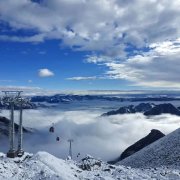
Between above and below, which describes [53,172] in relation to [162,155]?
above

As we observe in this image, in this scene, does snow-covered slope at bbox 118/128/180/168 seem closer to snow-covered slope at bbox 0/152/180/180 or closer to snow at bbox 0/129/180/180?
snow at bbox 0/129/180/180

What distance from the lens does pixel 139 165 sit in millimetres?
70688

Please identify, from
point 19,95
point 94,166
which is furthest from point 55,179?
point 19,95

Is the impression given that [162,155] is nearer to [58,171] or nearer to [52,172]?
[58,171]

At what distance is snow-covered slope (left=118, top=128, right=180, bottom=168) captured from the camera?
66.8 m

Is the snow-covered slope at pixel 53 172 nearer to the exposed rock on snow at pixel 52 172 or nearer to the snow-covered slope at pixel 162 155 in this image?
the exposed rock on snow at pixel 52 172

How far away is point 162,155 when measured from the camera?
71.4 meters

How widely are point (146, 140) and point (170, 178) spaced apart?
119122 millimetres

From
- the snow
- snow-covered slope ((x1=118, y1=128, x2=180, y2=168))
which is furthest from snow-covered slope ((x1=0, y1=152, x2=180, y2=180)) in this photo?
snow-covered slope ((x1=118, y1=128, x2=180, y2=168))

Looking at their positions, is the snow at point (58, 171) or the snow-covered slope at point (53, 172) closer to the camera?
the snow-covered slope at point (53, 172)

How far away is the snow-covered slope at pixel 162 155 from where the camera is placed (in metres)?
66.8

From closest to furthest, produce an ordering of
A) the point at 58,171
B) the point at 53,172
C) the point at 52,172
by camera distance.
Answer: the point at 52,172
the point at 53,172
the point at 58,171

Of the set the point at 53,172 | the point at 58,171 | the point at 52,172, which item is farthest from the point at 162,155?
the point at 52,172

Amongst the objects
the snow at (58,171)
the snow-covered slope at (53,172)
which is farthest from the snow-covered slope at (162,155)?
the snow-covered slope at (53,172)
